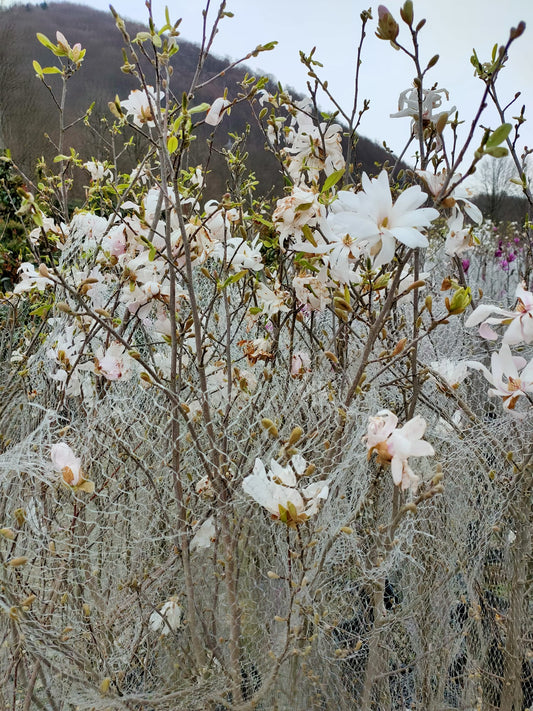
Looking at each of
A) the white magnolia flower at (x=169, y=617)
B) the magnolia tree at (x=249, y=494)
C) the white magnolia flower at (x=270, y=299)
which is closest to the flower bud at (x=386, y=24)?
the magnolia tree at (x=249, y=494)

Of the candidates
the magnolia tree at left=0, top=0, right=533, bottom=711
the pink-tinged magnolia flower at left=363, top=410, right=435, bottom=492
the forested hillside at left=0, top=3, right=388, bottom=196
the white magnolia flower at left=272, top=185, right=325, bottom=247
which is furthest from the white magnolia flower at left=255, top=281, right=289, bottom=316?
the forested hillside at left=0, top=3, right=388, bottom=196

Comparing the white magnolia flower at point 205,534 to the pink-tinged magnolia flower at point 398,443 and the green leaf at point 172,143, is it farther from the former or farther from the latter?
the green leaf at point 172,143

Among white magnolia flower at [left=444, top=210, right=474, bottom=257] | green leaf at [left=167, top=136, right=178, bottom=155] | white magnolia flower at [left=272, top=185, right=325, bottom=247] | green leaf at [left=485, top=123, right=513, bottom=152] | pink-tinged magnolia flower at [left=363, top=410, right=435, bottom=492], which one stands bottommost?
pink-tinged magnolia flower at [left=363, top=410, right=435, bottom=492]

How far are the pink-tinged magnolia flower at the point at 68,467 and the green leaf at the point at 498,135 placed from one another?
809mm

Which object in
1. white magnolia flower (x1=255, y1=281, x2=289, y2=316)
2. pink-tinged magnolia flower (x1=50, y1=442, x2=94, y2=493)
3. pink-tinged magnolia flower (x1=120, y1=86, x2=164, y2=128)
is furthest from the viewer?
white magnolia flower (x1=255, y1=281, x2=289, y2=316)

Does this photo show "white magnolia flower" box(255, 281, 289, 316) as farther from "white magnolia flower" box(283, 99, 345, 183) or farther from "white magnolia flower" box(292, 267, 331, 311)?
"white magnolia flower" box(283, 99, 345, 183)

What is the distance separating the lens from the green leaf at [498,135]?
70cm

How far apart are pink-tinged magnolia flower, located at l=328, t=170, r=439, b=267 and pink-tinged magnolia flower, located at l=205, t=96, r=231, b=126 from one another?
1.49ft

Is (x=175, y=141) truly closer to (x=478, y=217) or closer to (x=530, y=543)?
(x=478, y=217)

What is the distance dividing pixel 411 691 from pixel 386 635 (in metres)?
A: 0.32

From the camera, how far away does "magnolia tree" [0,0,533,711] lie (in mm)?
1002

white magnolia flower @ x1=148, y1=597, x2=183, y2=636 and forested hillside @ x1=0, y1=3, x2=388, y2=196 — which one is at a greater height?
forested hillside @ x1=0, y1=3, x2=388, y2=196

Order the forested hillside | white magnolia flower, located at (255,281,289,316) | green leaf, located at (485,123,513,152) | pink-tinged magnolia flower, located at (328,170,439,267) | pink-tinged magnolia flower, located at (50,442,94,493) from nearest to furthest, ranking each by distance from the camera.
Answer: green leaf, located at (485,123,513,152) → pink-tinged magnolia flower, located at (328,170,439,267) → pink-tinged magnolia flower, located at (50,442,94,493) → white magnolia flower, located at (255,281,289,316) → the forested hillside

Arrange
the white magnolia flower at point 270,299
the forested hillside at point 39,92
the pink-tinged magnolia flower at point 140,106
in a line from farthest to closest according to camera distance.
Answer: the forested hillside at point 39,92, the white magnolia flower at point 270,299, the pink-tinged magnolia flower at point 140,106
